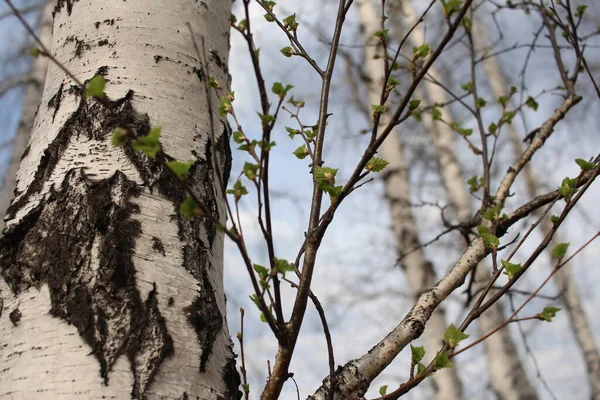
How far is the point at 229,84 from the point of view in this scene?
993mm

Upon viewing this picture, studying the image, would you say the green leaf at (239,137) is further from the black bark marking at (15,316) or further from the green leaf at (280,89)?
the black bark marking at (15,316)

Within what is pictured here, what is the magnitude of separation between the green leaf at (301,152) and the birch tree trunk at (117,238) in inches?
5.6

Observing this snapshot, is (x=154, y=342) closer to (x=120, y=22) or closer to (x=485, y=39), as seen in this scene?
(x=120, y=22)

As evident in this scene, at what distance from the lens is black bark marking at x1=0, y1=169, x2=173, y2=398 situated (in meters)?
0.60

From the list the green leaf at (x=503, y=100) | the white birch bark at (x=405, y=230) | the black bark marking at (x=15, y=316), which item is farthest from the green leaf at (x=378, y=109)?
the white birch bark at (x=405, y=230)

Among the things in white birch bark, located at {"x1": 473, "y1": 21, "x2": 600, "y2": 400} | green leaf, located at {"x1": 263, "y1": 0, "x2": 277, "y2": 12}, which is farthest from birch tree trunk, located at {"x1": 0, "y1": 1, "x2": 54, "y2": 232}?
white birch bark, located at {"x1": 473, "y1": 21, "x2": 600, "y2": 400}

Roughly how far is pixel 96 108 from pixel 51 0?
14.4ft

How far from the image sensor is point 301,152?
32.4 inches

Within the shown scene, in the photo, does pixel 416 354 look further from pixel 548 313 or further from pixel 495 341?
pixel 495 341

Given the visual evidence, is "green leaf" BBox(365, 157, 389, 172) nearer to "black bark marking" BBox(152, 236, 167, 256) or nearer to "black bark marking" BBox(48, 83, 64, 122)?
"black bark marking" BBox(152, 236, 167, 256)

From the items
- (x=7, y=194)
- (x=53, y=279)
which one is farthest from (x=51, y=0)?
(x=53, y=279)

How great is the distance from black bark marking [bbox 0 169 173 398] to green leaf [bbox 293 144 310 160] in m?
0.26

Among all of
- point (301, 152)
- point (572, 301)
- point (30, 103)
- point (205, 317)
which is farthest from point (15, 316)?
point (572, 301)

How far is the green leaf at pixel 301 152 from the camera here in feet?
2.69
